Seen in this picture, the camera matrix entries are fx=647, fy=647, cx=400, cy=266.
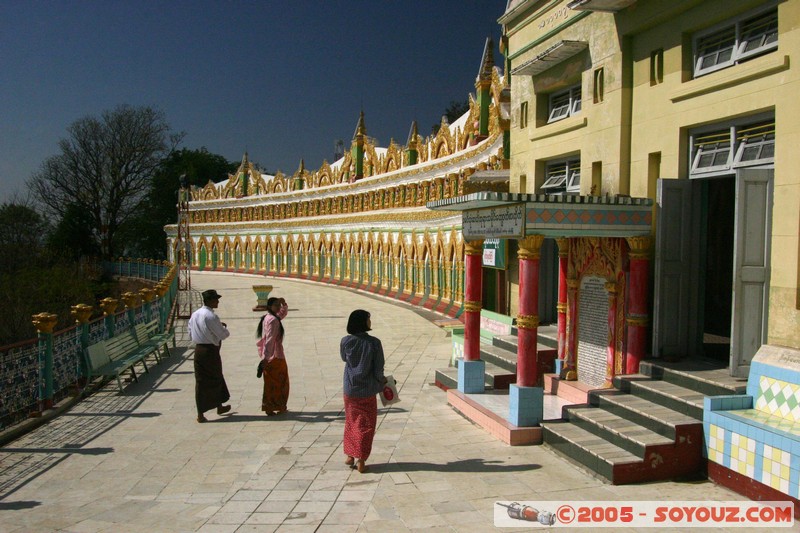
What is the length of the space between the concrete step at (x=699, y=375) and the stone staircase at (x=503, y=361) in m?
2.03

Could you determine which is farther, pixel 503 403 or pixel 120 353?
pixel 120 353

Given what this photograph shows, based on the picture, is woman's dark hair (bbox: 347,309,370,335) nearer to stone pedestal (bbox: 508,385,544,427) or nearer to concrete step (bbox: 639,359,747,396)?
stone pedestal (bbox: 508,385,544,427)

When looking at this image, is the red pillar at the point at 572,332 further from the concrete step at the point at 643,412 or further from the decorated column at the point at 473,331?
the concrete step at the point at 643,412

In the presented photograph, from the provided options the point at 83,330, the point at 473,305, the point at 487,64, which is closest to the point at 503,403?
the point at 473,305

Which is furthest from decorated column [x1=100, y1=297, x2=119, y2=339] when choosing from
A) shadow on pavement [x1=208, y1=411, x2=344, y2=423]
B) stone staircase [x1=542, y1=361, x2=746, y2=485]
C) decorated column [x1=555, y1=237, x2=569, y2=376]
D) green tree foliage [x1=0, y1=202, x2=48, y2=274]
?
green tree foliage [x1=0, y1=202, x2=48, y2=274]

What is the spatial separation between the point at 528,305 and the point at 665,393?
156 centimetres

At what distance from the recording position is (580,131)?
338 inches

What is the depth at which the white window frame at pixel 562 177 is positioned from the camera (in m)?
9.10

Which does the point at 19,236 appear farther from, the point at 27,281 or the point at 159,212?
the point at 159,212

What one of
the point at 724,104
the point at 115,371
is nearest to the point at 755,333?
the point at 724,104

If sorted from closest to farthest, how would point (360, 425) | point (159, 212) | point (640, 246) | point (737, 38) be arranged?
point (360, 425), point (737, 38), point (640, 246), point (159, 212)

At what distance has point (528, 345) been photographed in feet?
22.5

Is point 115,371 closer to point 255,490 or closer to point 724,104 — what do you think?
point 255,490

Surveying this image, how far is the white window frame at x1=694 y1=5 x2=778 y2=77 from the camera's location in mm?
5918
